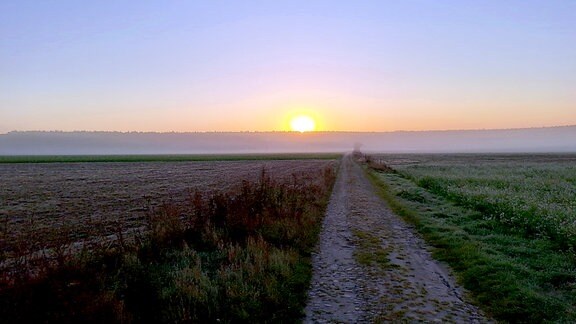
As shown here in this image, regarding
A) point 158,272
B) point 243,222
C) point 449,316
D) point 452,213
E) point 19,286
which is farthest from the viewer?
point 452,213

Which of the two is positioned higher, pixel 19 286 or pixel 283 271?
pixel 19 286

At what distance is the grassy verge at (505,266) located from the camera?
27.3 ft

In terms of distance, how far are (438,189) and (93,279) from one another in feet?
85.9


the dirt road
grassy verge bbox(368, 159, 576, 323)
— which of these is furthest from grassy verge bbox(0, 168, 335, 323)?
grassy verge bbox(368, 159, 576, 323)

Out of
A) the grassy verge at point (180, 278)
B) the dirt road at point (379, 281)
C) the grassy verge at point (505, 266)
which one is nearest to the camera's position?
the grassy verge at point (180, 278)

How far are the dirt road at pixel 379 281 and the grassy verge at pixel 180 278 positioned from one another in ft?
1.86

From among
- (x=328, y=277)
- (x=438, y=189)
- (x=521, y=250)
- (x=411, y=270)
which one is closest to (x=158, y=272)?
(x=328, y=277)

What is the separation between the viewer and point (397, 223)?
18.3 m

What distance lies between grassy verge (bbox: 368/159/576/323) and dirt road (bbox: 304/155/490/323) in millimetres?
533

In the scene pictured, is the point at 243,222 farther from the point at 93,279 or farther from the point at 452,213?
the point at 452,213

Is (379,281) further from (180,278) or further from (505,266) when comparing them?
(180,278)

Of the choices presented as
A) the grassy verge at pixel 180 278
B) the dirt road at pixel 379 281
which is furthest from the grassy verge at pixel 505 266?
the grassy verge at pixel 180 278

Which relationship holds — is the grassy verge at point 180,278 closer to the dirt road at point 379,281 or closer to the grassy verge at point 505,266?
the dirt road at point 379,281

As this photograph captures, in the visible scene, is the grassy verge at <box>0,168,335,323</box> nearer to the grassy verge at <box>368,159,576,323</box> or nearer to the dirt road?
the dirt road
